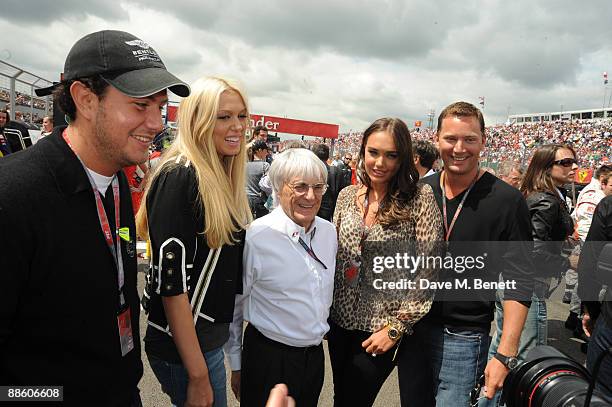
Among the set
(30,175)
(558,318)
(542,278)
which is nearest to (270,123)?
(558,318)

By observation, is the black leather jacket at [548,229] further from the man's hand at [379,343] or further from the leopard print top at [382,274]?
the man's hand at [379,343]

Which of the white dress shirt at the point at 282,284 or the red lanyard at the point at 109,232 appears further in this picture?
the white dress shirt at the point at 282,284

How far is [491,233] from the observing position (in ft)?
6.33

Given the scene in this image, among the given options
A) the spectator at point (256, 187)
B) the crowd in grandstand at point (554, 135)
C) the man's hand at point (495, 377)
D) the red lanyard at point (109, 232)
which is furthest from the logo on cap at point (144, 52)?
the crowd in grandstand at point (554, 135)

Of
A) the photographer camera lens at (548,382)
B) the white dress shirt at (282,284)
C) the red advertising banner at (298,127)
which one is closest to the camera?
the photographer camera lens at (548,382)

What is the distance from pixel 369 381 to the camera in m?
1.99

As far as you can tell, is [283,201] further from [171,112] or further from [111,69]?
[171,112]

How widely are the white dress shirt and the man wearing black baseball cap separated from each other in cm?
57

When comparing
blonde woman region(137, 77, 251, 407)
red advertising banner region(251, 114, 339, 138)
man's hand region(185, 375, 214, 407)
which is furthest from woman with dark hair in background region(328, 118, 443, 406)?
red advertising banner region(251, 114, 339, 138)

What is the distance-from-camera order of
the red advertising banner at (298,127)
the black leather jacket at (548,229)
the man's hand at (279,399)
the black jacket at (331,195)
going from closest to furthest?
1. the man's hand at (279,399)
2. the black leather jacket at (548,229)
3. the black jacket at (331,195)
4. the red advertising banner at (298,127)

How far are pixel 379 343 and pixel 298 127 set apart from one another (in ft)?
65.4

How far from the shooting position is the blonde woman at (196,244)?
1.44 m

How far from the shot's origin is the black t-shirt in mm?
1917

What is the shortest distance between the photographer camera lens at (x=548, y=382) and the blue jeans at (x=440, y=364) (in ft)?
1.83
